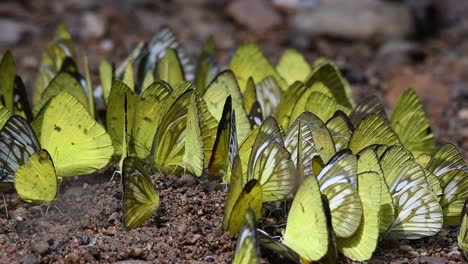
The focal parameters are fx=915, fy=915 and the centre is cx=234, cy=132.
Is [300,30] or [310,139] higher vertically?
[300,30]

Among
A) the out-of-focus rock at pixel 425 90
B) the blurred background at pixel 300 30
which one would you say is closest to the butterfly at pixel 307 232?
the out-of-focus rock at pixel 425 90

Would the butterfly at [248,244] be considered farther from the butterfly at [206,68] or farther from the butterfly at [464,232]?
the butterfly at [206,68]

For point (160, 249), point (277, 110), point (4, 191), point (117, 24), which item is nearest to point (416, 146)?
point (277, 110)

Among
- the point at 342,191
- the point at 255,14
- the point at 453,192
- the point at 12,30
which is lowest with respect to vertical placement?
the point at 453,192

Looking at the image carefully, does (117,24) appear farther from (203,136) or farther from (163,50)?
(203,136)

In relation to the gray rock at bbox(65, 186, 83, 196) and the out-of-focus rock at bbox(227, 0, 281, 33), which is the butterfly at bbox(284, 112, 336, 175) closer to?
the gray rock at bbox(65, 186, 83, 196)

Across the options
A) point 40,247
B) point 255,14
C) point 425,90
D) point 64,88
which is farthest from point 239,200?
point 255,14

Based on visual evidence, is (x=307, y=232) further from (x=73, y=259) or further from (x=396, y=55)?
(x=396, y=55)
